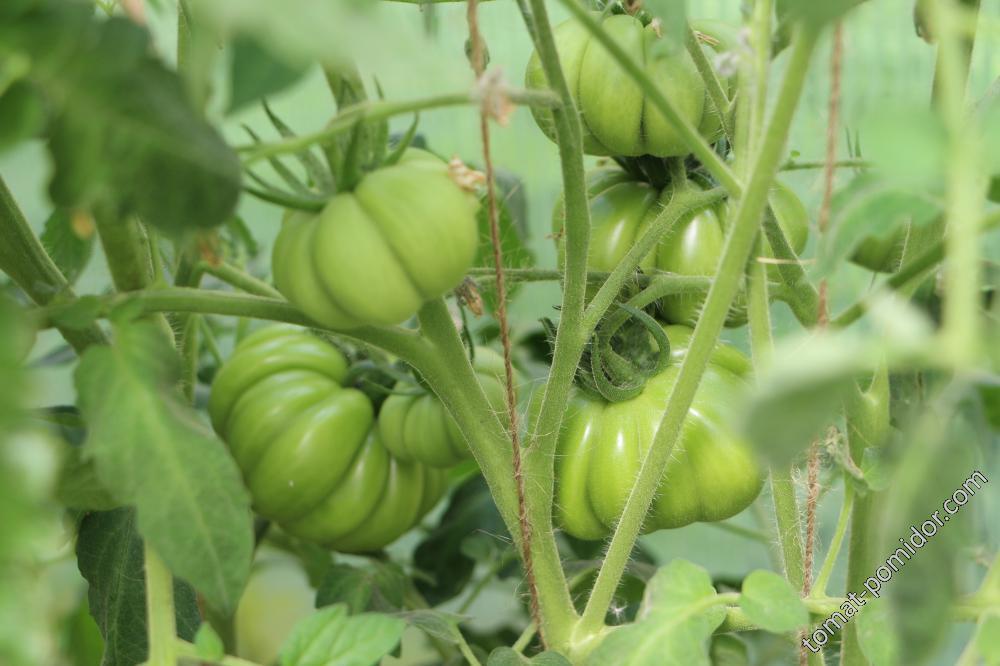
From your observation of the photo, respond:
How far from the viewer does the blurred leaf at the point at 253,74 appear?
248 mm

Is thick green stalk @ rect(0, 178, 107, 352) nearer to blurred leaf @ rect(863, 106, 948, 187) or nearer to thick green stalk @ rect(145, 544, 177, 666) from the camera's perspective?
thick green stalk @ rect(145, 544, 177, 666)

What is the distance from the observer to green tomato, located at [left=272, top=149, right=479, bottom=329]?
1.09 feet

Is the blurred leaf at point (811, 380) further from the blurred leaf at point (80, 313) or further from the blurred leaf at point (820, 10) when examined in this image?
the blurred leaf at point (80, 313)

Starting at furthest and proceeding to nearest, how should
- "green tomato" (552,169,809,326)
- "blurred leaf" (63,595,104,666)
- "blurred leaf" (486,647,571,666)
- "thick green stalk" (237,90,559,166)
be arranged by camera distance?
"blurred leaf" (63,595,104,666) → "green tomato" (552,169,809,326) → "blurred leaf" (486,647,571,666) → "thick green stalk" (237,90,559,166)

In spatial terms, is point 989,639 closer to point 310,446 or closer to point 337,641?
point 337,641

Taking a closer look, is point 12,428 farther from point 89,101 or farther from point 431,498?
point 431,498

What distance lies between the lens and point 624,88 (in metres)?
0.49

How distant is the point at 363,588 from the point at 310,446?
100mm

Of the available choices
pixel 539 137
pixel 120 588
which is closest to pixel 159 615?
pixel 120 588

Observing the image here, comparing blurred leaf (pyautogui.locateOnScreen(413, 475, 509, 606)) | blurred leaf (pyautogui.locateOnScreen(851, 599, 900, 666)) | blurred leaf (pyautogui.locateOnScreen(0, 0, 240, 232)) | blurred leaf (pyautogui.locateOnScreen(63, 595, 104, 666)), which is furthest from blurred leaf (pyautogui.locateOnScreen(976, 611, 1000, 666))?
blurred leaf (pyautogui.locateOnScreen(63, 595, 104, 666))

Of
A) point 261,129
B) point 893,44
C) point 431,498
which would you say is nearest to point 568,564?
point 431,498

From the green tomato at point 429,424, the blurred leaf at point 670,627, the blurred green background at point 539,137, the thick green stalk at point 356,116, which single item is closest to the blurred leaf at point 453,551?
the blurred green background at point 539,137

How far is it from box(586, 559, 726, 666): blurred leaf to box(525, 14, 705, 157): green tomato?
0.23m

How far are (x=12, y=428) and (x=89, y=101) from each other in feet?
0.28
